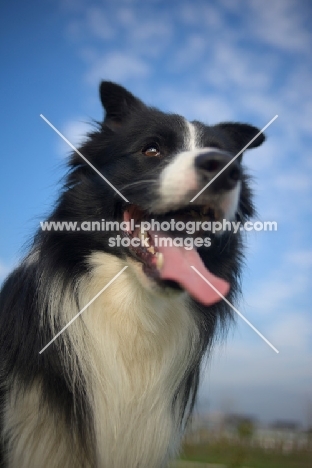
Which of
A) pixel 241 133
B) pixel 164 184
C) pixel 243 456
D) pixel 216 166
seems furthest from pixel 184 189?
pixel 243 456

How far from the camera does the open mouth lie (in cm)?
390

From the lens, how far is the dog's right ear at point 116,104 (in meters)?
5.19

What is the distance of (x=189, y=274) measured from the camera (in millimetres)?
3924

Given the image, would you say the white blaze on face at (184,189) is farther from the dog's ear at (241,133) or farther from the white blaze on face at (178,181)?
the dog's ear at (241,133)

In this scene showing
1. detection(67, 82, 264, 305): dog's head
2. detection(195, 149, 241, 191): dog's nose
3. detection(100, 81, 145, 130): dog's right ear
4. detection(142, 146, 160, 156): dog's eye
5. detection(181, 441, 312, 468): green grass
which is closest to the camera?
detection(195, 149, 241, 191): dog's nose

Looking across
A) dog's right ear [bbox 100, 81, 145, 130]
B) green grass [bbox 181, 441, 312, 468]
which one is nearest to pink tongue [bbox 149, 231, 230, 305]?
dog's right ear [bbox 100, 81, 145, 130]

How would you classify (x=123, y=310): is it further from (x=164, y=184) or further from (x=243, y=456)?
(x=243, y=456)

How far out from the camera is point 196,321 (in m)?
4.55

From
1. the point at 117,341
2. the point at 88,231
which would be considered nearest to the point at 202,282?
the point at 117,341

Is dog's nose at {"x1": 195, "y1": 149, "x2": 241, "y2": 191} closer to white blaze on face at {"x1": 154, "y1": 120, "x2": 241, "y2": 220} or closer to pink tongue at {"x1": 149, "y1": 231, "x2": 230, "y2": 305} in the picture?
white blaze on face at {"x1": 154, "y1": 120, "x2": 241, "y2": 220}

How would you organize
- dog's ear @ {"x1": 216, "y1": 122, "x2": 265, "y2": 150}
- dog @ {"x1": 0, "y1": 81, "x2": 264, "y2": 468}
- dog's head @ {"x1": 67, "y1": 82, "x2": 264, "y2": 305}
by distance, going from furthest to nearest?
dog's ear @ {"x1": 216, "y1": 122, "x2": 265, "y2": 150} → dog @ {"x1": 0, "y1": 81, "x2": 264, "y2": 468} → dog's head @ {"x1": 67, "y1": 82, "x2": 264, "y2": 305}

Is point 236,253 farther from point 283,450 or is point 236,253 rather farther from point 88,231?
point 283,450

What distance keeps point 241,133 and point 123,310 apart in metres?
2.53

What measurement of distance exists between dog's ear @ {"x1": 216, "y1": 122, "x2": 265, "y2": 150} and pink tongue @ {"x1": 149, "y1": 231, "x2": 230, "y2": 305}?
1.93 metres
